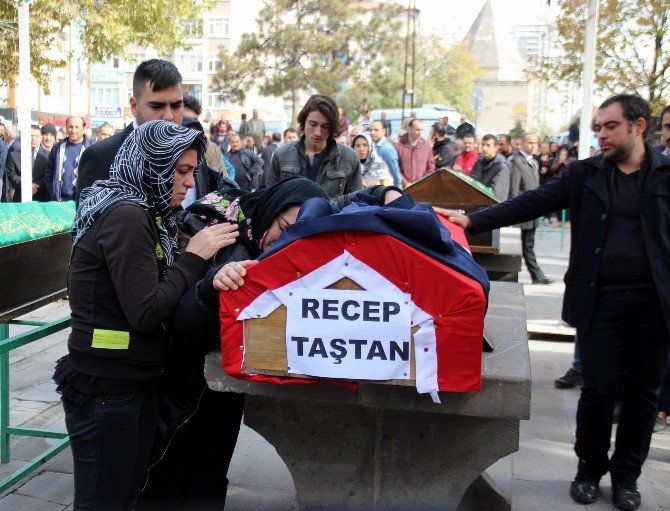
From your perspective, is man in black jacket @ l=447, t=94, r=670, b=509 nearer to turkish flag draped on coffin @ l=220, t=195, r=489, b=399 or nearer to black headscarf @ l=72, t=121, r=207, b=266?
turkish flag draped on coffin @ l=220, t=195, r=489, b=399

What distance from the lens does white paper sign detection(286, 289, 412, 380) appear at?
2.44m

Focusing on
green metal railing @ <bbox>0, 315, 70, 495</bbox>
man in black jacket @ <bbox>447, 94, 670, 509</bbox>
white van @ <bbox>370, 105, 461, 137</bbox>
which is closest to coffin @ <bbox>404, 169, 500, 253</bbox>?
man in black jacket @ <bbox>447, 94, 670, 509</bbox>

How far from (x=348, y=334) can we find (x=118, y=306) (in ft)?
2.44

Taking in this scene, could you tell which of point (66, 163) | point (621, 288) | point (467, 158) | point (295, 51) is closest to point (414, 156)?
point (467, 158)

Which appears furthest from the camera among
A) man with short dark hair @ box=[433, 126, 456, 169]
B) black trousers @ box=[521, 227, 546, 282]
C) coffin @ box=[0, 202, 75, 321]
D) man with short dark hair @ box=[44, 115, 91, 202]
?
man with short dark hair @ box=[433, 126, 456, 169]

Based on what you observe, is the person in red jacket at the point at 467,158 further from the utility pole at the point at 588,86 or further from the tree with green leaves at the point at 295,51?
the tree with green leaves at the point at 295,51

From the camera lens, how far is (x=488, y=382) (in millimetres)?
2516

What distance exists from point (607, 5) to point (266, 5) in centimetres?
2411

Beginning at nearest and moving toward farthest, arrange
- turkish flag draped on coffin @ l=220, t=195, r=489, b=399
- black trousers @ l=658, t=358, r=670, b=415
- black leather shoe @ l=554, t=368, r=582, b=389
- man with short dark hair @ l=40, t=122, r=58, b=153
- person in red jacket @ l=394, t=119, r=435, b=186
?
turkish flag draped on coffin @ l=220, t=195, r=489, b=399 < black trousers @ l=658, t=358, r=670, b=415 < black leather shoe @ l=554, t=368, r=582, b=389 < person in red jacket @ l=394, t=119, r=435, b=186 < man with short dark hair @ l=40, t=122, r=58, b=153

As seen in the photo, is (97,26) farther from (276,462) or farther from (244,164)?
(276,462)

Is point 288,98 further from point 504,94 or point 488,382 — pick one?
point 504,94

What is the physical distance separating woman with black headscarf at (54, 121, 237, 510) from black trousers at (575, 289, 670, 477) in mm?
2259

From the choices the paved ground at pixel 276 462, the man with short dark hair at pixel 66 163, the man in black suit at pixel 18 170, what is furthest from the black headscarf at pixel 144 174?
the man in black suit at pixel 18 170

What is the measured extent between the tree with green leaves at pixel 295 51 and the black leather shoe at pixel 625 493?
117 ft
